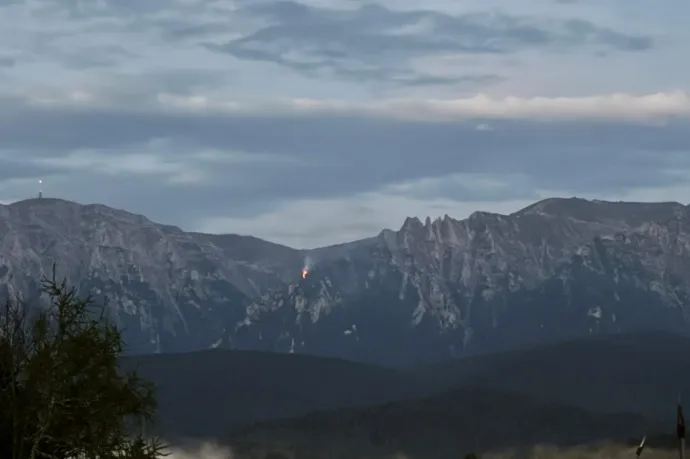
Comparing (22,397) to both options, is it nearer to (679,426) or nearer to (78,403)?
(78,403)

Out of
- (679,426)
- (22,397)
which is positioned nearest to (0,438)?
(22,397)

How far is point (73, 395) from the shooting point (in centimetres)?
4372

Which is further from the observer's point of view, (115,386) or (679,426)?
(679,426)

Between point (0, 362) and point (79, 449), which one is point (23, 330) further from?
point (79, 449)

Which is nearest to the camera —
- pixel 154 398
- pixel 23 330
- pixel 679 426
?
pixel 154 398

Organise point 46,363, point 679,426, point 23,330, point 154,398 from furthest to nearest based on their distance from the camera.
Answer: point 679,426 < point 23,330 < point 154,398 < point 46,363

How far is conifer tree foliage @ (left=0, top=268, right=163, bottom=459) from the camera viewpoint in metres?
43.2

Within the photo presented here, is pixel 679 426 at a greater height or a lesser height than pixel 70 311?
lesser

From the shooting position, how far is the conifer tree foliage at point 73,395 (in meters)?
43.2

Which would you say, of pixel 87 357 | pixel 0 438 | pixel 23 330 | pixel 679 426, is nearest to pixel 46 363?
pixel 87 357

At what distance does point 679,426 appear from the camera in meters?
56.0

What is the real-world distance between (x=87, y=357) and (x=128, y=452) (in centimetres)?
269

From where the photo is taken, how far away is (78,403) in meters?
43.4

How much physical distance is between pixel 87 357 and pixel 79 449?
2359mm
